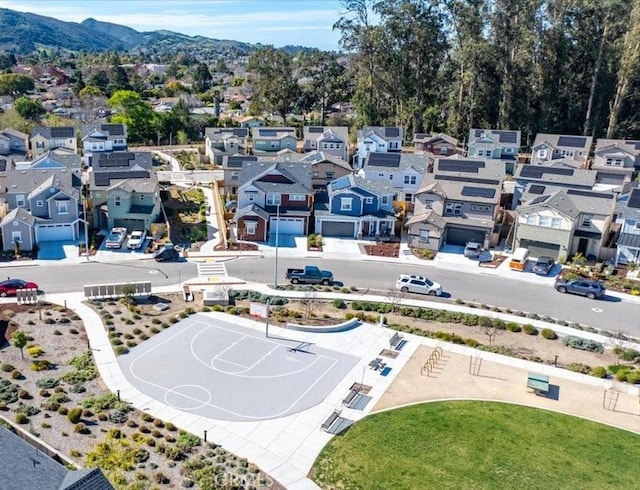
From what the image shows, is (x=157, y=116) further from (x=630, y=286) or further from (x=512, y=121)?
(x=630, y=286)

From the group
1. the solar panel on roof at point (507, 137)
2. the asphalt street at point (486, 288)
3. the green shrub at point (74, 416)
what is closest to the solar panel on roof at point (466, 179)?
the asphalt street at point (486, 288)

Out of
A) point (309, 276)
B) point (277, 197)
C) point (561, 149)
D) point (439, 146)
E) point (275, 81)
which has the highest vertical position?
point (275, 81)

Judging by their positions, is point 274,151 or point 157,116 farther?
point 157,116

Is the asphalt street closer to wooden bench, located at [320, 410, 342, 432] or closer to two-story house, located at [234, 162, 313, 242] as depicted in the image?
two-story house, located at [234, 162, 313, 242]

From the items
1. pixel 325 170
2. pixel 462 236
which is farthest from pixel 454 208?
pixel 325 170

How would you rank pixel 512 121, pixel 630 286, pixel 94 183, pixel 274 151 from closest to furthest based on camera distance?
1. pixel 630 286
2. pixel 94 183
3. pixel 274 151
4. pixel 512 121

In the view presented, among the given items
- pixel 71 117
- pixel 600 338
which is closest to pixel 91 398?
pixel 600 338

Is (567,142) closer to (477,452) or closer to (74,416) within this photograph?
(477,452)
